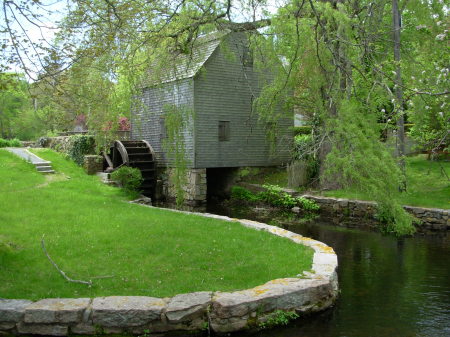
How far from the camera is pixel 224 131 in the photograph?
18.3 m

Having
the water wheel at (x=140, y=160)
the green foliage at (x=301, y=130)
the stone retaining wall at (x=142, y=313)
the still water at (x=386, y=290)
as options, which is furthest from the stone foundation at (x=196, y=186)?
the stone retaining wall at (x=142, y=313)

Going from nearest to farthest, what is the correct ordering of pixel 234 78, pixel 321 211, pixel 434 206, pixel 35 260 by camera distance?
pixel 35 260
pixel 434 206
pixel 321 211
pixel 234 78

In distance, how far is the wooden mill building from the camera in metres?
17.1

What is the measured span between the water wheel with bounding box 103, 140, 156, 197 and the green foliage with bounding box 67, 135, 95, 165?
93 centimetres

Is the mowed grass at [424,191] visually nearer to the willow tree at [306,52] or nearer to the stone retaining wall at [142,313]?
the willow tree at [306,52]

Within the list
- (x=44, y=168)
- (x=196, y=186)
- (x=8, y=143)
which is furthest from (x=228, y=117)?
Answer: (x=8, y=143)

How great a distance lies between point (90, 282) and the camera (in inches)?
215

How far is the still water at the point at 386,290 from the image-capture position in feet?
17.1

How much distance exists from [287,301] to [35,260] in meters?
3.74

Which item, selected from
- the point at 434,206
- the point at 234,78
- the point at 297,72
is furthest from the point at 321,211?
the point at 234,78

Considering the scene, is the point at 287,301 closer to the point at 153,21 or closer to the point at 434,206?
the point at 153,21

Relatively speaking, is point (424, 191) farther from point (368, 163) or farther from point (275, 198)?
point (368, 163)

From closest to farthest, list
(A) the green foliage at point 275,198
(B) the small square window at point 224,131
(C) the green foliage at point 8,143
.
→ (A) the green foliage at point 275,198
(B) the small square window at point 224,131
(C) the green foliage at point 8,143

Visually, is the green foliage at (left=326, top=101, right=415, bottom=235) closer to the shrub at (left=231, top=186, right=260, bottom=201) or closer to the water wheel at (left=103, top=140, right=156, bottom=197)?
the shrub at (left=231, top=186, right=260, bottom=201)
